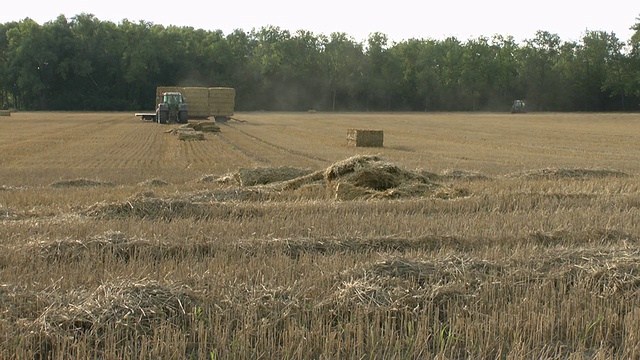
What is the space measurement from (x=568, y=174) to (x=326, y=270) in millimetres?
11925

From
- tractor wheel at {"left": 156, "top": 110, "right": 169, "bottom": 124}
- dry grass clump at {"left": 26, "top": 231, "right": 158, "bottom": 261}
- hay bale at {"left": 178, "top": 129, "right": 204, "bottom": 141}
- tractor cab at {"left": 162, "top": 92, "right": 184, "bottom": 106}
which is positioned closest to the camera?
dry grass clump at {"left": 26, "top": 231, "right": 158, "bottom": 261}

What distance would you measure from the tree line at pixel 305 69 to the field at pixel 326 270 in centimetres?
8314

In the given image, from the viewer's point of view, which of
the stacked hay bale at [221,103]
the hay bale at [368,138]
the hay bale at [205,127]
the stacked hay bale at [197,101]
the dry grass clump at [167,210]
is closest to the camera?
the dry grass clump at [167,210]

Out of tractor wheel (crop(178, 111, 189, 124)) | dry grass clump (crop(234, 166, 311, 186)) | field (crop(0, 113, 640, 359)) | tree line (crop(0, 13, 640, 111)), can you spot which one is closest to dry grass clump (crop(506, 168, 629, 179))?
field (crop(0, 113, 640, 359))

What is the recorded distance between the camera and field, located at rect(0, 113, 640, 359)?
4.75 metres

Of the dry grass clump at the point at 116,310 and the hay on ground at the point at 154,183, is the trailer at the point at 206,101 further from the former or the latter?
the dry grass clump at the point at 116,310

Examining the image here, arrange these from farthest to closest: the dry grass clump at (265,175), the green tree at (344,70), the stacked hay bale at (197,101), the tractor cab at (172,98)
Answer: the green tree at (344,70) → the stacked hay bale at (197,101) → the tractor cab at (172,98) → the dry grass clump at (265,175)

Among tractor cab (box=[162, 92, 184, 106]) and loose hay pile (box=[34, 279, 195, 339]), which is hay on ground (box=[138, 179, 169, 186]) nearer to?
loose hay pile (box=[34, 279, 195, 339])

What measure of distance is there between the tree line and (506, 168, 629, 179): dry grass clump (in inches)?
3193

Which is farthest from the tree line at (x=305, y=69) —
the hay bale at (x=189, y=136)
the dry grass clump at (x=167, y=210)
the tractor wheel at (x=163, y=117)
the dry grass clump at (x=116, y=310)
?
the dry grass clump at (x=116, y=310)

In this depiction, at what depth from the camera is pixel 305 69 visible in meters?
114

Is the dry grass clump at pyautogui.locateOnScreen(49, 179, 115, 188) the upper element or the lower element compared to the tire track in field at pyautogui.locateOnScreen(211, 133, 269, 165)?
upper

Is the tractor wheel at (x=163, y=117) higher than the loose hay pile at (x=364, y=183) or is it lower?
lower

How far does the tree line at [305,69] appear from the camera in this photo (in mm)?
91500
